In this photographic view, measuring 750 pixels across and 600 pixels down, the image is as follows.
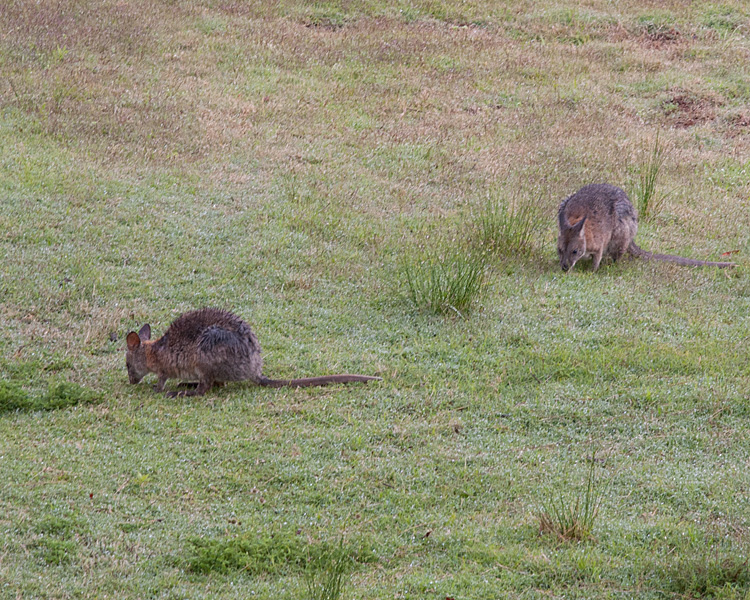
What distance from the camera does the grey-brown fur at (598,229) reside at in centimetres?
1070

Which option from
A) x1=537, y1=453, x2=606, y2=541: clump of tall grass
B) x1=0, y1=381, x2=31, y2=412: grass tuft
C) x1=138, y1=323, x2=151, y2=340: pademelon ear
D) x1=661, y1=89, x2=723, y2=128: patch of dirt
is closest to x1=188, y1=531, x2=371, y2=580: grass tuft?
x1=537, y1=453, x2=606, y2=541: clump of tall grass

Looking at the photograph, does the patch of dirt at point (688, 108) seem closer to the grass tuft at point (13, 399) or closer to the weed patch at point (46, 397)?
the weed patch at point (46, 397)

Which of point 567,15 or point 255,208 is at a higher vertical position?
point 567,15

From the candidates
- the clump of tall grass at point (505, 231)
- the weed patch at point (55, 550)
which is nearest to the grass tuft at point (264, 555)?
the weed patch at point (55, 550)

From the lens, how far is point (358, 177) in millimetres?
13258

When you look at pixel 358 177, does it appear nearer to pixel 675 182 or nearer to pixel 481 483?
pixel 675 182

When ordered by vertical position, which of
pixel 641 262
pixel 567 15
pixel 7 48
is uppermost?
pixel 567 15

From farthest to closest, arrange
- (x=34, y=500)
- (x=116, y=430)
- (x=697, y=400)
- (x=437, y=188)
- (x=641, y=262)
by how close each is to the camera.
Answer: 1. (x=437, y=188)
2. (x=641, y=262)
3. (x=697, y=400)
4. (x=116, y=430)
5. (x=34, y=500)

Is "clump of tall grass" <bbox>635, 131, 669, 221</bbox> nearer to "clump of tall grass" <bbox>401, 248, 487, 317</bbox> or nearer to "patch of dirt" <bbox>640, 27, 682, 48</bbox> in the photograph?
"clump of tall grass" <bbox>401, 248, 487, 317</bbox>

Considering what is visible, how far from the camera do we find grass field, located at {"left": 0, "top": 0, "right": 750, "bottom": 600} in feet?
17.9

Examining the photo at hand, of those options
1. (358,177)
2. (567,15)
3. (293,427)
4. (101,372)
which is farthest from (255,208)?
(567,15)

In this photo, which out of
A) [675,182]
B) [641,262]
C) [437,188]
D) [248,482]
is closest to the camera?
[248,482]

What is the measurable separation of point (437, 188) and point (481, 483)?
750 centimetres

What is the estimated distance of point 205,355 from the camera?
756cm
